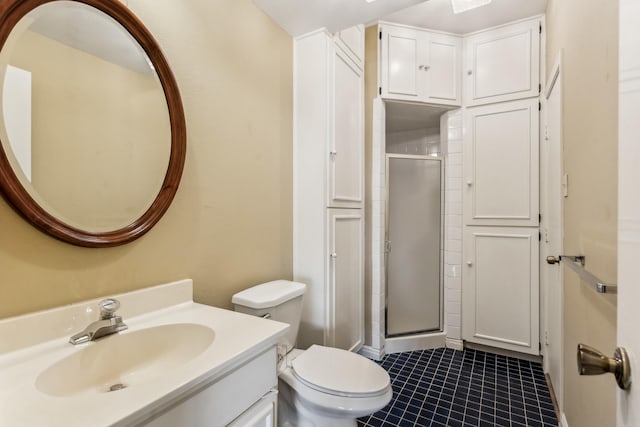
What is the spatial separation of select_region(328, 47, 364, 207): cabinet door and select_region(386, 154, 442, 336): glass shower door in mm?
511

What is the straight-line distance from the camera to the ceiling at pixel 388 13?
1.56 m

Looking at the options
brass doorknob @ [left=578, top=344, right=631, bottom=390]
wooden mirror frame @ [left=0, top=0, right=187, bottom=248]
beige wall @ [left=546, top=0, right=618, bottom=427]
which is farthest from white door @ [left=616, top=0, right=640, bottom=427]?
wooden mirror frame @ [left=0, top=0, right=187, bottom=248]

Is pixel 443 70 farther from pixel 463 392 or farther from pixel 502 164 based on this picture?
pixel 463 392

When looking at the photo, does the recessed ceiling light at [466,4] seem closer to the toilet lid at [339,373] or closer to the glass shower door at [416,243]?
the glass shower door at [416,243]

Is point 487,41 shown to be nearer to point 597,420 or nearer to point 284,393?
point 597,420

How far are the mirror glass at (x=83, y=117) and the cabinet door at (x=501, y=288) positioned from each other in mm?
2336

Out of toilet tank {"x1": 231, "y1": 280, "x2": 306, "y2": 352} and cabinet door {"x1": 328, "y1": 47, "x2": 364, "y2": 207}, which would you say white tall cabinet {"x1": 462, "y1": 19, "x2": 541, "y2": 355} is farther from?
toilet tank {"x1": 231, "y1": 280, "x2": 306, "y2": 352}

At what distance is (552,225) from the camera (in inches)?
73.8

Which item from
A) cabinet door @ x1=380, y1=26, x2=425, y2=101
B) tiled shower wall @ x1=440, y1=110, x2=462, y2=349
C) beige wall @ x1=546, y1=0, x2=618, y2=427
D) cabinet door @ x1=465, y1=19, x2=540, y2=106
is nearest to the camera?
beige wall @ x1=546, y1=0, x2=618, y2=427

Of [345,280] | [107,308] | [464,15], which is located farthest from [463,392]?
[464,15]

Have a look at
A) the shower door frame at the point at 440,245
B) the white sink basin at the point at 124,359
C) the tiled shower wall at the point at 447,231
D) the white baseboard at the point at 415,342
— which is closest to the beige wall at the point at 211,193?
the white sink basin at the point at 124,359

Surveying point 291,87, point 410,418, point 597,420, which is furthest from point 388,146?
point 597,420

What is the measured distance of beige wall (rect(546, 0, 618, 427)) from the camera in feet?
2.89

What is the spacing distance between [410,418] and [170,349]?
1373 mm
